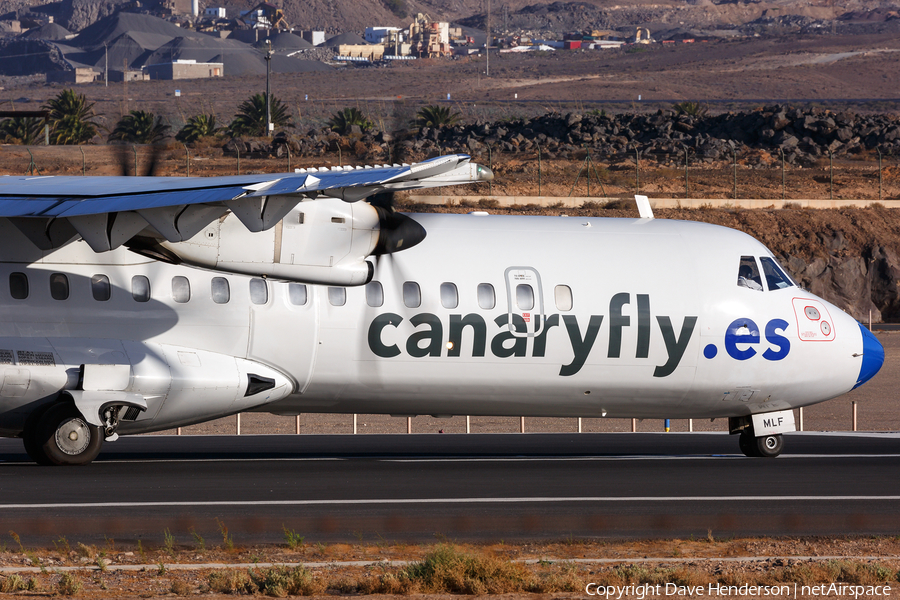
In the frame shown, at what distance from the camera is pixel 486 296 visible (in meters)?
18.2

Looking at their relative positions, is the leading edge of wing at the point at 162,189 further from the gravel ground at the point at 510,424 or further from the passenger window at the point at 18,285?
the gravel ground at the point at 510,424

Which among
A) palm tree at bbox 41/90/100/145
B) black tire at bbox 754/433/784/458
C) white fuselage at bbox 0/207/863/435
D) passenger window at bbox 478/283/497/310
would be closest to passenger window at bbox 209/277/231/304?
white fuselage at bbox 0/207/863/435

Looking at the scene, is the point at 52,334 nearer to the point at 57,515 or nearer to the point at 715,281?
the point at 57,515

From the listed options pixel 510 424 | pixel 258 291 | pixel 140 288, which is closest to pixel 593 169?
pixel 510 424

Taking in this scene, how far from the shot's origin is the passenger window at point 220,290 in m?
17.6

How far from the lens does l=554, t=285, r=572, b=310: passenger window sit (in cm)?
1859

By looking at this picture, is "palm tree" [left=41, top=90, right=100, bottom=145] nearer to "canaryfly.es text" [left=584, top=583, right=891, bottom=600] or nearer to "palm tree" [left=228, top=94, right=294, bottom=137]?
"palm tree" [left=228, top=94, right=294, bottom=137]

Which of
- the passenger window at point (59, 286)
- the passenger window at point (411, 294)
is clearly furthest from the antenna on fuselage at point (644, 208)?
the passenger window at point (59, 286)

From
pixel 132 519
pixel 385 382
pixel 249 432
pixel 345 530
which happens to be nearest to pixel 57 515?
pixel 132 519

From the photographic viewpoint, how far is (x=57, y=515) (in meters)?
14.1

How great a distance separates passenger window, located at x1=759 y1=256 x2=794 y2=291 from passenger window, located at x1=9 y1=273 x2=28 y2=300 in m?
11.9

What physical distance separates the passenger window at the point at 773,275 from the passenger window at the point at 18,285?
11887mm

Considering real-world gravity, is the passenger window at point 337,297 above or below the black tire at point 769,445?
above

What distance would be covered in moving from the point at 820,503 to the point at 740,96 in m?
151
